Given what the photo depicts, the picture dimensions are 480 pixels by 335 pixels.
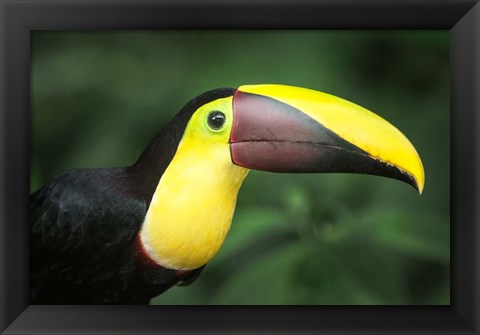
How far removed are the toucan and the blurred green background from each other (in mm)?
86

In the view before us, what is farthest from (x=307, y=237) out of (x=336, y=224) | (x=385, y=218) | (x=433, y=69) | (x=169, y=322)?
(x=433, y=69)

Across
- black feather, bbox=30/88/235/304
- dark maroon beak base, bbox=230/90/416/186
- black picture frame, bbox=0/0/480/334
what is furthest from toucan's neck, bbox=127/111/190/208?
black picture frame, bbox=0/0/480/334

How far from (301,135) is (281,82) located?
0.23 m

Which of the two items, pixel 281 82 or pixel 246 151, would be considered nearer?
pixel 246 151

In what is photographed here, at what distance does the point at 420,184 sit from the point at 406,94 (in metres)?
0.30

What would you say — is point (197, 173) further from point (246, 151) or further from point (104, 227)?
point (104, 227)

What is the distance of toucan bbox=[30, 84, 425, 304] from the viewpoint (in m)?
1.57

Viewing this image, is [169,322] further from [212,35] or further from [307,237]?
[212,35]

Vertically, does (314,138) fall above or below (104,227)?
above

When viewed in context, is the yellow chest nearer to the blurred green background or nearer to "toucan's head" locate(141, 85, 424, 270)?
"toucan's head" locate(141, 85, 424, 270)

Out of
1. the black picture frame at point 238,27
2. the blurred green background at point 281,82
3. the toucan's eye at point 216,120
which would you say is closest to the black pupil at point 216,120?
the toucan's eye at point 216,120

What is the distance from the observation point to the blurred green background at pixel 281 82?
1730 millimetres

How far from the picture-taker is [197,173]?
1608 mm

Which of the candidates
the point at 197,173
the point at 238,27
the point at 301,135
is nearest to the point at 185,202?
the point at 197,173
